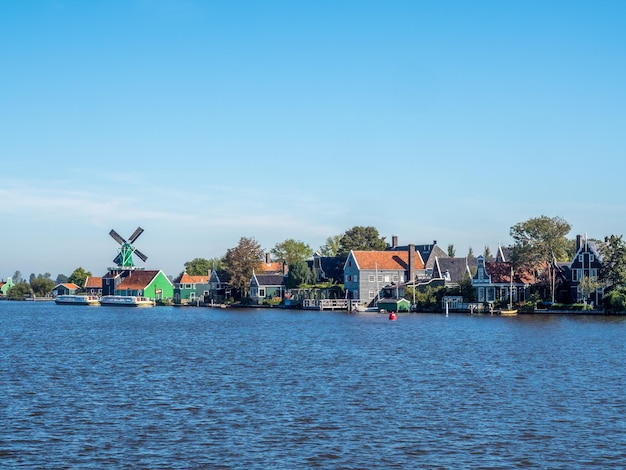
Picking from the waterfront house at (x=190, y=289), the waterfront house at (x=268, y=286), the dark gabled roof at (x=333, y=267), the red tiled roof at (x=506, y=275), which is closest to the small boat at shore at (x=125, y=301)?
the waterfront house at (x=190, y=289)

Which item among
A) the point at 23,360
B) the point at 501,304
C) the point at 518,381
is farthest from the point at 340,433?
the point at 501,304

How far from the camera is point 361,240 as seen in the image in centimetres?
13775

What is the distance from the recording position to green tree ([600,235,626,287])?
87.5 m

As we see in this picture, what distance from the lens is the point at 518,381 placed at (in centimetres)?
3728

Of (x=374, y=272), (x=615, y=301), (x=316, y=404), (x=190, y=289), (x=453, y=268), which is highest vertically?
(x=453, y=268)

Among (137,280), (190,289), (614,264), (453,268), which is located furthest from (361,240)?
(614,264)

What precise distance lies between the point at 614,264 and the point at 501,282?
591 inches

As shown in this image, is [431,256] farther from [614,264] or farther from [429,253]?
[614,264]

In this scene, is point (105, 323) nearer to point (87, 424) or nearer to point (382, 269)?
point (382, 269)

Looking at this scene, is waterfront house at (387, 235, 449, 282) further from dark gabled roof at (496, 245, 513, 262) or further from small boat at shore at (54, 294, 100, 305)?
small boat at shore at (54, 294, 100, 305)

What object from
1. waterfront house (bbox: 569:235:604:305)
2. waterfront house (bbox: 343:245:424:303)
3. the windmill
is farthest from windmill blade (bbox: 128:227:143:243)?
waterfront house (bbox: 569:235:604:305)

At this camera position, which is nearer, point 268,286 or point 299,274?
point 299,274

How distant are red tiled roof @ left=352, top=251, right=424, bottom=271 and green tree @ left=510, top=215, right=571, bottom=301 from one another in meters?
24.6

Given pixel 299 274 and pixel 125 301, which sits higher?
pixel 299 274
